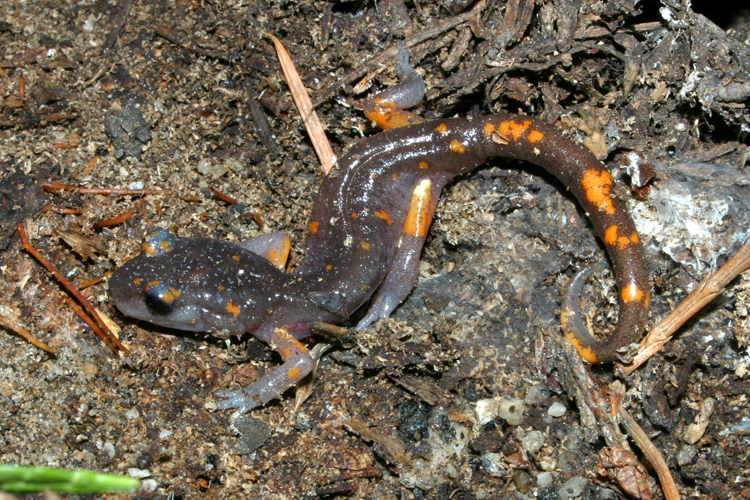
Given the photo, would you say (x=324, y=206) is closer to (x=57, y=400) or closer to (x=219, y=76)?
(x=219, y=76)

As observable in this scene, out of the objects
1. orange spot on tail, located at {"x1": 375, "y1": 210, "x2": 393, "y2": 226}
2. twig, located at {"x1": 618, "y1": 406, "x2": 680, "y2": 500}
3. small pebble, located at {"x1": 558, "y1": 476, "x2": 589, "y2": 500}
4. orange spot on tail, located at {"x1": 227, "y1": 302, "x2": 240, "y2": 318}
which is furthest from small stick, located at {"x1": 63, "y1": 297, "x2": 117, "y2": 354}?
twig, located at {"x1": 618, "y1": 406, "x2": 680, "y2": 500}

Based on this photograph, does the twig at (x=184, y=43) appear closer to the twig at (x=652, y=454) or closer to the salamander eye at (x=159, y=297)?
the salamander eye at (x=159, y=297)

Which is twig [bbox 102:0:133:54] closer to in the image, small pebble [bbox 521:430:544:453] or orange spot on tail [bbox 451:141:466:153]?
orange spot on tail [bbox 451:141:466:153]

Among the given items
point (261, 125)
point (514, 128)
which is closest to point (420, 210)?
point (514, 128)

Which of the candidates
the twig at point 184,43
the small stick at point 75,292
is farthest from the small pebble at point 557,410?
the twig at point 184,43

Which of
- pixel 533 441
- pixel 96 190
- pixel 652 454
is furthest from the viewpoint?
pixel 96 190

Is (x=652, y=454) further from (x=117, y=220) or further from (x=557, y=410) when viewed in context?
(x=117, y=220)

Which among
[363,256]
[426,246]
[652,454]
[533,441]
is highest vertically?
[363,256]
